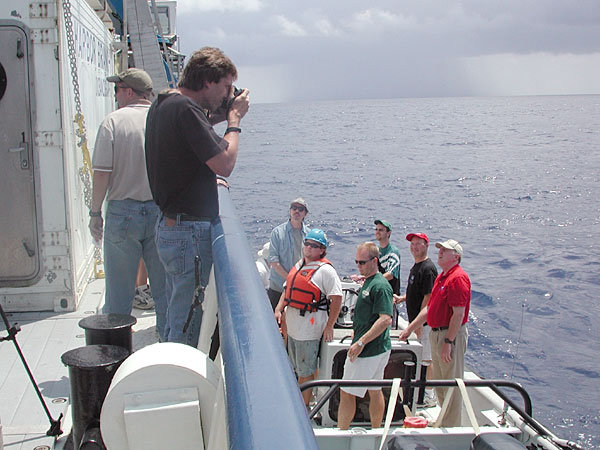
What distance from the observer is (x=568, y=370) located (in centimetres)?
1284

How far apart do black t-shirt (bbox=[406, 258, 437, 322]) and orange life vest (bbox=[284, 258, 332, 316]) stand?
1.28m

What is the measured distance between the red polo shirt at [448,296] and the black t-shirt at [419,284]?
1.60 ft

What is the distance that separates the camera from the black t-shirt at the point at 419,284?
22.2ft

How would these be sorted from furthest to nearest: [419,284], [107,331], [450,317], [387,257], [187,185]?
1. [387,257]
2. [419,284]
3. [450,317]
4. [187,185]
5. [107,331]

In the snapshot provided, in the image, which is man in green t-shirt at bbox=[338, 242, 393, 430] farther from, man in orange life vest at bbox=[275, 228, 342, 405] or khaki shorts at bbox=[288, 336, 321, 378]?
khaki shorts at bbox=[288, 336, 321, 378]

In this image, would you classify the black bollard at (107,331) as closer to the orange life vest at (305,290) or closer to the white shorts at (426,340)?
the orange life vest at (305,290)

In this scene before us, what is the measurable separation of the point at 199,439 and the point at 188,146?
1343mm

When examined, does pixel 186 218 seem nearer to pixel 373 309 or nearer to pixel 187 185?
pixel 187 185

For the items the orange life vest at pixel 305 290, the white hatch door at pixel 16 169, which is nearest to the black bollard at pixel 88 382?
the white hatch door at pixel 16 169

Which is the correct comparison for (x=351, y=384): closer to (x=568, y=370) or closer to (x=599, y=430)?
(x=599, y=430)

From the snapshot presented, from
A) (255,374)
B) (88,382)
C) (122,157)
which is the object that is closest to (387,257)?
(122,157)

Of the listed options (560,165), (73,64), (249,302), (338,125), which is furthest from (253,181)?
(338,125)

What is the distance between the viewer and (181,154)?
2705 mm

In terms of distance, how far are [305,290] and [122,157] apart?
8.72 feet
